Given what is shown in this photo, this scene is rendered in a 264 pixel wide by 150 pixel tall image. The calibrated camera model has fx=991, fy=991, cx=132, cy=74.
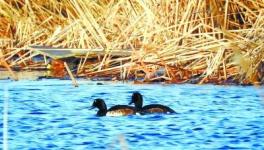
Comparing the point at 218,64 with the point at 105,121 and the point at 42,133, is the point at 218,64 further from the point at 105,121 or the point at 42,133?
the point at 42,133

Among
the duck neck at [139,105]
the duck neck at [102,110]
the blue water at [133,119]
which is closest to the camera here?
the blue water at [133,119]

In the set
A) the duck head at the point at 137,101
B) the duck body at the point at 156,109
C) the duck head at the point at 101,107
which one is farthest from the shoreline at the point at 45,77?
the duck head at the point at 101,107

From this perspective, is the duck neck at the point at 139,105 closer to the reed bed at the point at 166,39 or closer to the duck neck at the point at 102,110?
the duck neck at the point at 102,110

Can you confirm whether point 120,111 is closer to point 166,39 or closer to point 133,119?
point 133,119

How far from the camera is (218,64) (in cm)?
1115

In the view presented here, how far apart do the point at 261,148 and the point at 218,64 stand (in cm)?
408

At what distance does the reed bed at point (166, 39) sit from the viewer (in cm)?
1130

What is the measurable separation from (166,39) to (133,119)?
2.90 metres

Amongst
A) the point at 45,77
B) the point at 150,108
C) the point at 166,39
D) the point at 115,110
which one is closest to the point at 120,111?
the point at 115,110

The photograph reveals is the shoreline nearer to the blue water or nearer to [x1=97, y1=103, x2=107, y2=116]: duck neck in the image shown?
the blue water

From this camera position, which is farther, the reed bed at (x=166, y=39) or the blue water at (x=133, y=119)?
the reed bed at (x=166, y=39)

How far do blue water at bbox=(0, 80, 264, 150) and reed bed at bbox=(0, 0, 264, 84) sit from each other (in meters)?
0.27

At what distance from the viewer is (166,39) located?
11859 millimetres

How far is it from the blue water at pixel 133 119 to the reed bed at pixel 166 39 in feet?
0.89
